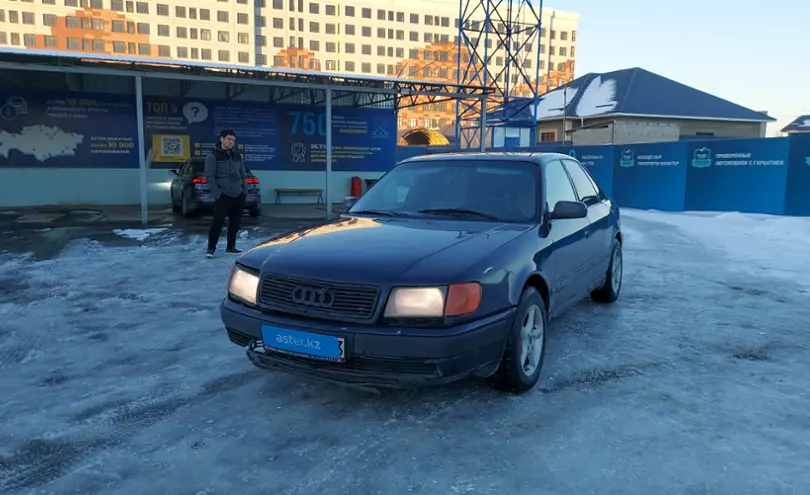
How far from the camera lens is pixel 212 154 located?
25.7 ft

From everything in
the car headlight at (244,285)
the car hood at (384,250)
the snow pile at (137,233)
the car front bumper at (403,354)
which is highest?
the car hood at (384,250)

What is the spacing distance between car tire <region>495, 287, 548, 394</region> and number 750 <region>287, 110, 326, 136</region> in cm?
1534

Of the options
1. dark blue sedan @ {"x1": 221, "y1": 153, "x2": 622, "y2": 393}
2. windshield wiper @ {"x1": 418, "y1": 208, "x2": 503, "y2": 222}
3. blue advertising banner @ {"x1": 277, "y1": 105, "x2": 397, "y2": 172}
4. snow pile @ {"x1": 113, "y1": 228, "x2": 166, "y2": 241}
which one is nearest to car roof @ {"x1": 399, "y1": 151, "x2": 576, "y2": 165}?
dark blue sedan @ {"x1": 221, "y1": 153, "x2": 622, "y2": 393}

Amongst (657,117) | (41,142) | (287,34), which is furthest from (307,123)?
(287,34)

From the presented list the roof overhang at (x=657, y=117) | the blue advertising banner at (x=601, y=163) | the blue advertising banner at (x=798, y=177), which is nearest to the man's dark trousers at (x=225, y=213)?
the blue advertising banner at (x=798, y=177)

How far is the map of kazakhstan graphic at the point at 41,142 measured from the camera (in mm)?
15305

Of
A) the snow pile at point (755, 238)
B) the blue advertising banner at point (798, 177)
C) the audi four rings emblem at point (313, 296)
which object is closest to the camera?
the audi four rings emblem at point (313, 296)

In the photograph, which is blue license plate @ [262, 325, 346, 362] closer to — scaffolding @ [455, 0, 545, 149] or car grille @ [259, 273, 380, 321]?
car grille @ [259, 273, 380, 321]

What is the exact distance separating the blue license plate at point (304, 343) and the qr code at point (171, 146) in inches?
589

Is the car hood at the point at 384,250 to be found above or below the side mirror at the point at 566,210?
below

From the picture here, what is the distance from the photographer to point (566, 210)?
4.09 meters

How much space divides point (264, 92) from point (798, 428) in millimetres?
16695

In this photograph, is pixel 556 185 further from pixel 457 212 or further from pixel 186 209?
pixel 186 209

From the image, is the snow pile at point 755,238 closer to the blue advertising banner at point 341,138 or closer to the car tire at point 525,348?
the car tire at point 525,348
